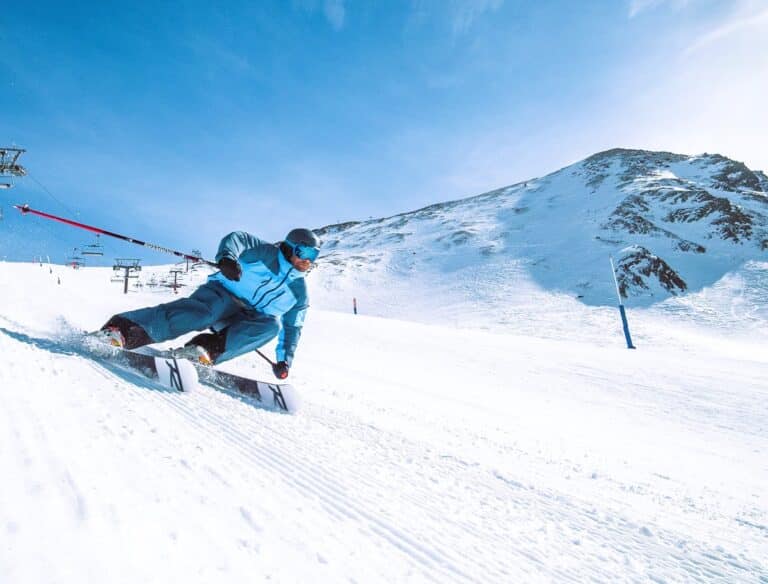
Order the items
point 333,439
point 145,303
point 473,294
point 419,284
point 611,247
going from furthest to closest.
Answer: point 611,247 < point 419,284 < point 473,294 < point 145,303 < point 333,439

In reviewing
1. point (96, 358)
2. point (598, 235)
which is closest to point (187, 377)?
point (96, 358)

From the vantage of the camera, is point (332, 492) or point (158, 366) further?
point (158, 366)

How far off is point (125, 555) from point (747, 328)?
Result: 2659cm

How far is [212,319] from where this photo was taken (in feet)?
12.9

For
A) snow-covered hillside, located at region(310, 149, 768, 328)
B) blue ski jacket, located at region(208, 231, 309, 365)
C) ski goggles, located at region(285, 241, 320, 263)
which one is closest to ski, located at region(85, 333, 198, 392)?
blue ski jacket, located at region(208, 231, 309, 365)

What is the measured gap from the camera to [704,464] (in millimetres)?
3588

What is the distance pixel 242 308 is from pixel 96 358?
4.61 ft

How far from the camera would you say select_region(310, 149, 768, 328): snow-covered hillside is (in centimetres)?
2792

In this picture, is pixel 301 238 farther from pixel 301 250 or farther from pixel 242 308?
pixel 242 308

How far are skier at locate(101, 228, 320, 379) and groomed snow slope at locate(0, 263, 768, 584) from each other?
0.59 m

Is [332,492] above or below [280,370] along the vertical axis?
below

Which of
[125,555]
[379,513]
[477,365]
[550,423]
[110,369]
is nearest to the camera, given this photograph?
[125,555]

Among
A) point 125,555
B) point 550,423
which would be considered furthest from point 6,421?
point 550,423

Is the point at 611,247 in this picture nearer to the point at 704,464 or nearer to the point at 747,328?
the point at 747,328
